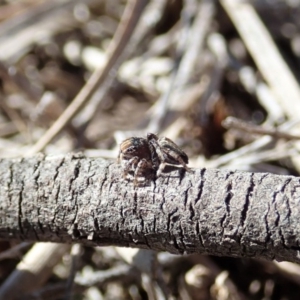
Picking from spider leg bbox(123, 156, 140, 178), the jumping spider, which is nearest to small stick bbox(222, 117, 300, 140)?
the jumping spider

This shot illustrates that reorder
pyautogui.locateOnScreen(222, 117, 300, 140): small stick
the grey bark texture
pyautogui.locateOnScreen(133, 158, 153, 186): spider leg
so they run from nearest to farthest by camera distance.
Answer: the grey bark texture, pyautogui.locateOnScreen(133, 158, 153, 186): spider leg, pyautogui.locateOnScreen(222, 117, 300, 140): small stick

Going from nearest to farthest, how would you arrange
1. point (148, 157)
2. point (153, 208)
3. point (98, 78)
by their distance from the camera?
point (153, 208) < point (148, 157) < point (98, 78)

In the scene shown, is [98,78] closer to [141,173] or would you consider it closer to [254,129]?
[254,129]

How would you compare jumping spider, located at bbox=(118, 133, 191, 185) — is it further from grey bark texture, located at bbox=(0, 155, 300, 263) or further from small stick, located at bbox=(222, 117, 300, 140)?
small stick, located at bbox=(222, 117, 300, 140)

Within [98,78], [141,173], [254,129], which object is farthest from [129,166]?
[98,78]

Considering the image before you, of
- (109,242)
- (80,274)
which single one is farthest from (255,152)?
(109,242)

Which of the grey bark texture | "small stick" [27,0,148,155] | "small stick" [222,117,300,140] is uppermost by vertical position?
"small stick" [27,0,148,155]

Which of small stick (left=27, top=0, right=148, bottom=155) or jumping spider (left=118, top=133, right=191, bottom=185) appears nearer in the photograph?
jumping spider (left=118, top=133, right=191, bottom=185)

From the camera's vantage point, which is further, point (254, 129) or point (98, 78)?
point (98, 78)
